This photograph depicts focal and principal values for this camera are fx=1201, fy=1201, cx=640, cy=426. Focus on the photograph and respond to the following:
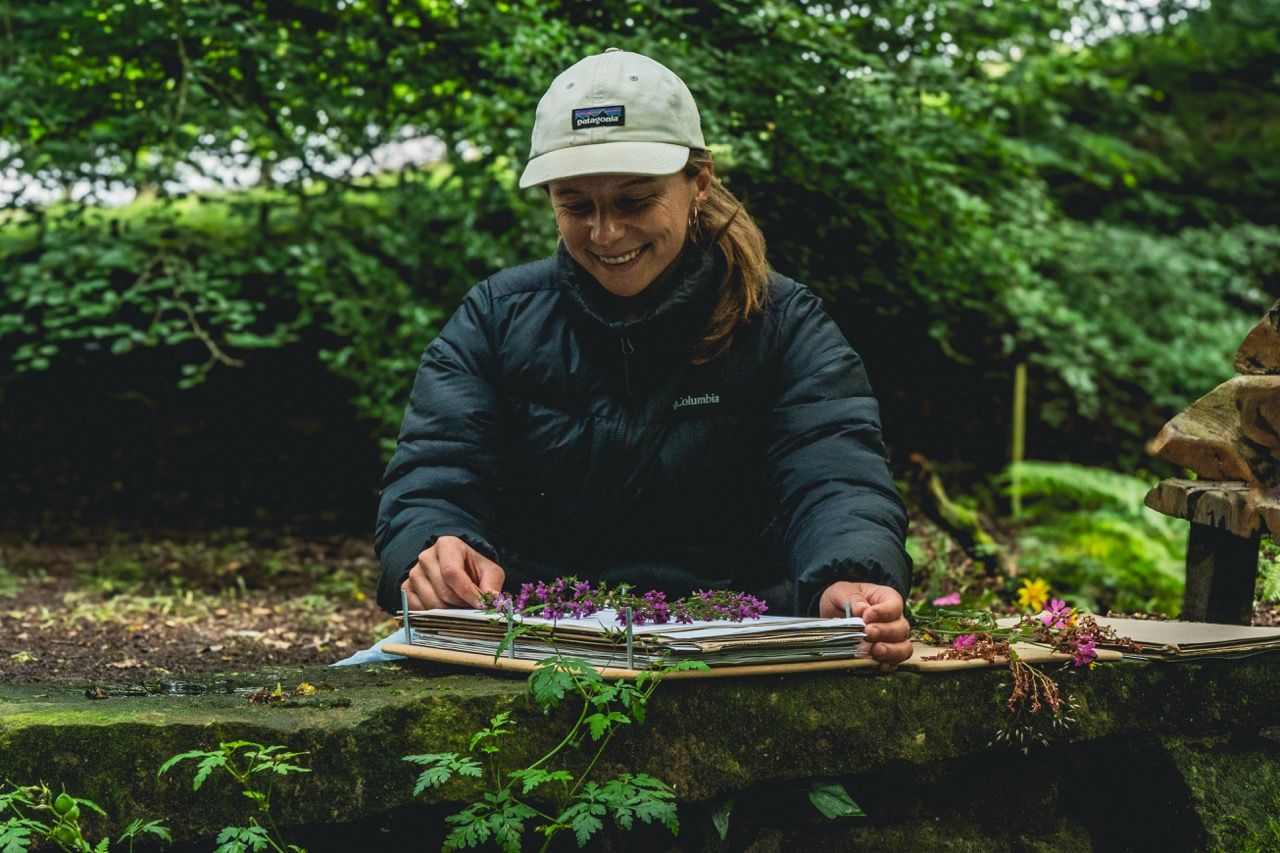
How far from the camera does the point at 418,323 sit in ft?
17.6

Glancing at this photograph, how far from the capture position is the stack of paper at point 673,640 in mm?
2107

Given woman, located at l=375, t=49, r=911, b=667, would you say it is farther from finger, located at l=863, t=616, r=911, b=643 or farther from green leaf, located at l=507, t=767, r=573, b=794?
green leaf, located at l=507, t=767, r=573, b=794

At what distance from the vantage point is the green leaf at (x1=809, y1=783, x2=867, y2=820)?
228 centimetres

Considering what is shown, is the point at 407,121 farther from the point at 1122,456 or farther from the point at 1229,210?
the point at 1229,210

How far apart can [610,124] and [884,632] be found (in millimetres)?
1186

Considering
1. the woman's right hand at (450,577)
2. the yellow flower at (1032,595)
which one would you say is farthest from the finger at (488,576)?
the yellow flower at (1032,595)

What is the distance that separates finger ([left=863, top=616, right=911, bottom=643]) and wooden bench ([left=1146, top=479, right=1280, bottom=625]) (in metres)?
0.95

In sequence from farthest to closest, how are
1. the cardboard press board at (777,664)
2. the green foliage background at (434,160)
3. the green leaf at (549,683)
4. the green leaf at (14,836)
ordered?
the green foliage background at (434,160), the cardboard press board at (777,664), the green leaf at (549,683), the green leaf at (14,836)

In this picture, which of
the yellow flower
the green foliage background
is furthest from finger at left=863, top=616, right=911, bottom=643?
the green foliage background

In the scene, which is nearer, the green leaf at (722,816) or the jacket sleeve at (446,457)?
the green leaf at (722,816)

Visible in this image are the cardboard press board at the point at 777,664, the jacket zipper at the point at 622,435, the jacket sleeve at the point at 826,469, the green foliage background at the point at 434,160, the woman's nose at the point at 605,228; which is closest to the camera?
the cardboard press board at the point at 777,664

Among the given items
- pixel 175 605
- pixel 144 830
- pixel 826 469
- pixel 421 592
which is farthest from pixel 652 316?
pixel 175 605

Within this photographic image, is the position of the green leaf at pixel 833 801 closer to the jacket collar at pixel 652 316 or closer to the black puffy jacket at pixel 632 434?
the black puffy jacket at pixel 632 434

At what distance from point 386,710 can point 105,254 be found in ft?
14.3
